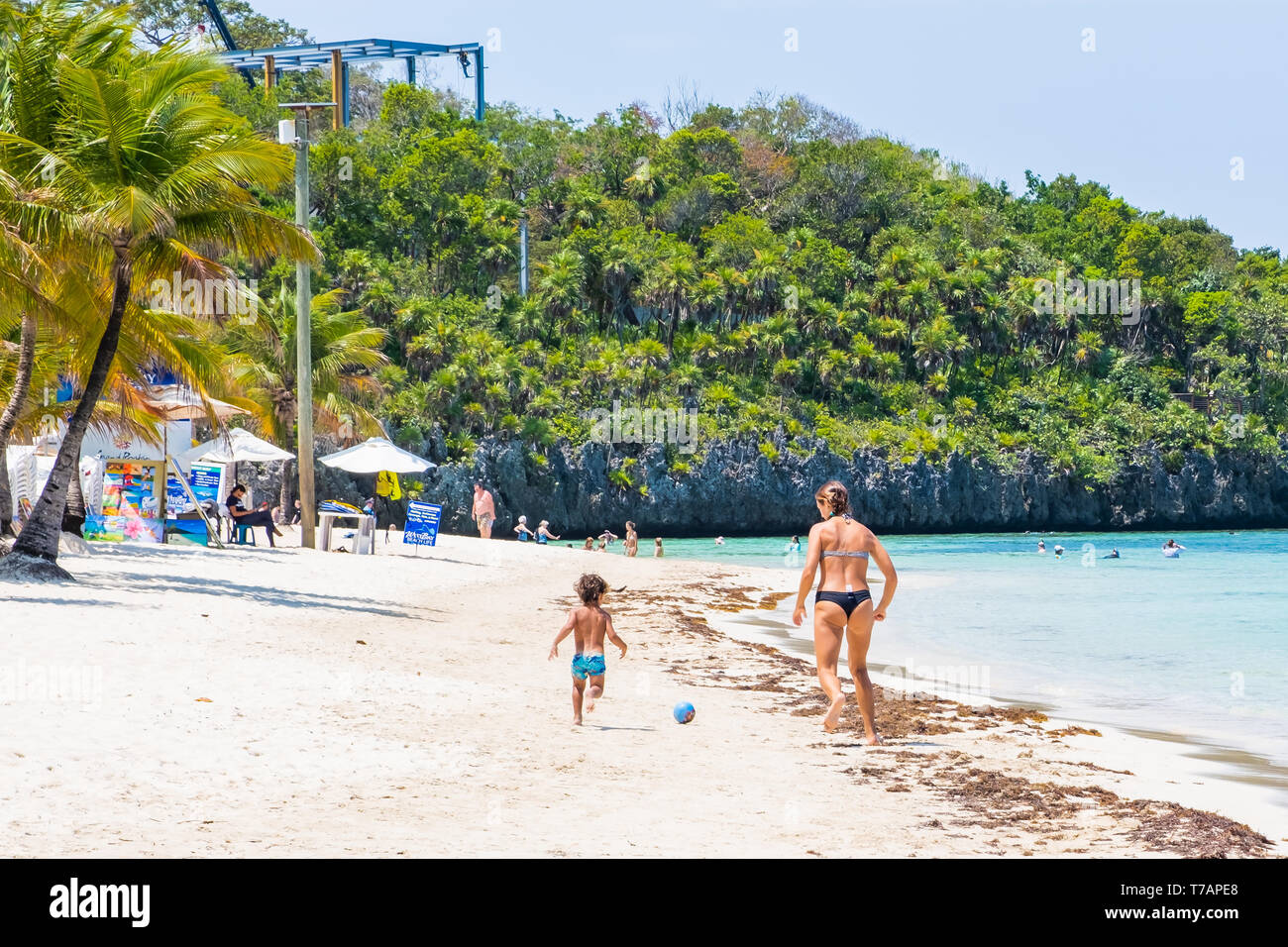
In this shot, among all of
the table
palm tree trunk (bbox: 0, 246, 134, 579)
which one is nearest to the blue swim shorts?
palm tree trunk (bbox: 0, 246, 134, 579)

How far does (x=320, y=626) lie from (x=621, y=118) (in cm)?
7333

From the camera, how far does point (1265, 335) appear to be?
238ft

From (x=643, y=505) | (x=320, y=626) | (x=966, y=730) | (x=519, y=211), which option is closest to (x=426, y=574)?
(x=320, y=626)

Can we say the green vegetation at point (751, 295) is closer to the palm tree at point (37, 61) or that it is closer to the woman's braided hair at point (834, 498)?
the palm tree at point (37, 61)

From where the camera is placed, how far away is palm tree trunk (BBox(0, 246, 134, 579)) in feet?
47.7

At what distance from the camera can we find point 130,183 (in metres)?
14.5

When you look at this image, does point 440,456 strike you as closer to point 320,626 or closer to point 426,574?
point 426,574

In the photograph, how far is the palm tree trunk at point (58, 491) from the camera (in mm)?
14547

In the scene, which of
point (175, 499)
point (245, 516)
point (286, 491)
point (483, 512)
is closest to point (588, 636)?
Answer: point (245, 516)

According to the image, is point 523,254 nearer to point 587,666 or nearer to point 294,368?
point 294,368

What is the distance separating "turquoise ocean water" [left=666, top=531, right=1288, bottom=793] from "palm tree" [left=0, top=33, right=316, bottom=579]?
8873 mm

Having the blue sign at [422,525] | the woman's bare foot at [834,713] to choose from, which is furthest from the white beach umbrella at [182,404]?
the woman's bare foot at [834,713]

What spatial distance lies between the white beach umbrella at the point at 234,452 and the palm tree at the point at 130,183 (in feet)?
37.7

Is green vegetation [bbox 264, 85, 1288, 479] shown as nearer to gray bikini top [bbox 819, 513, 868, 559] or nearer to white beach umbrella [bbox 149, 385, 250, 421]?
white beach umbrella [bbox 149, 385, 250, 421]
